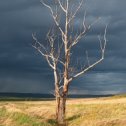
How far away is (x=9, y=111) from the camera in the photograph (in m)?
40.1

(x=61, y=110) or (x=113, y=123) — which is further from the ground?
(x=61, y=110)

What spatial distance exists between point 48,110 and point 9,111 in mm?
10411

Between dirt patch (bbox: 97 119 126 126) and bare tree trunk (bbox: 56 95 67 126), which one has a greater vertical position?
bare tree trunk (bbox: 56 95 67 126)

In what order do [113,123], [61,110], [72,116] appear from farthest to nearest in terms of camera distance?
[72,116], [61,110], [113,123]

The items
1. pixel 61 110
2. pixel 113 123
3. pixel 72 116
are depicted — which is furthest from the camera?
pixel 72 116

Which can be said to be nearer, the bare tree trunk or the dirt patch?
the dirt patch

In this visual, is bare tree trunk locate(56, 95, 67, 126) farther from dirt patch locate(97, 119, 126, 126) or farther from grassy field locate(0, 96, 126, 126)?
dirt patch locate(97, 119, 126, 126)

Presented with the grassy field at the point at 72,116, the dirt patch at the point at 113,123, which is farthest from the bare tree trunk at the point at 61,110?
the dirt patch at the point at 113,123

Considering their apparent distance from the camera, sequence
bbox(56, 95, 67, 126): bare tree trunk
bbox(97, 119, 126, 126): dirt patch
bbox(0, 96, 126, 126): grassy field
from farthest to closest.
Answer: bbox(56, 95, 67, 126): bare tree trunk
bbox(97, 119, 126, 126): dirt patch
bbox(0, 96, 126, 126): grassy field

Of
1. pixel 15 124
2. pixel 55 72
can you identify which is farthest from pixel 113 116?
pixel 15 124

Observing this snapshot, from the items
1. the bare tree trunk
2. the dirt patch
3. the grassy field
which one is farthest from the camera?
the bare tree trunk

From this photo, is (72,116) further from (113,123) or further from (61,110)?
(113,123)

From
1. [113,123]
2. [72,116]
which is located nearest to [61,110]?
[72,116]

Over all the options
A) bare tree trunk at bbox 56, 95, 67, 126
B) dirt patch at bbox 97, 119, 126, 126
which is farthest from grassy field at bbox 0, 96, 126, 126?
bare tree trunk at bbox 56, 95, 67, 126
